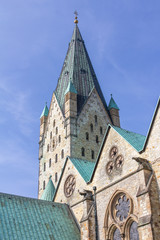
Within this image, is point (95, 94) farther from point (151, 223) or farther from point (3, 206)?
point (151, 223)

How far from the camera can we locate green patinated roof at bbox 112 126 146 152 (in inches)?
879

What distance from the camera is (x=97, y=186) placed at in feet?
81.8

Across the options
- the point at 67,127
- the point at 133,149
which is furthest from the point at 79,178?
the point at 67,127

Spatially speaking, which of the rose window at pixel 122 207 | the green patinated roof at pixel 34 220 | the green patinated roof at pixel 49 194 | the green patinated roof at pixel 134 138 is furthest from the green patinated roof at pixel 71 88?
the rose window at pixel 122 207

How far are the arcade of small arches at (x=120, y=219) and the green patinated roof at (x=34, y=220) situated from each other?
12.2ft

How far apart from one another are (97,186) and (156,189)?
21.1 ft

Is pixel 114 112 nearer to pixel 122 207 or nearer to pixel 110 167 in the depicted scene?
pixel 110 167

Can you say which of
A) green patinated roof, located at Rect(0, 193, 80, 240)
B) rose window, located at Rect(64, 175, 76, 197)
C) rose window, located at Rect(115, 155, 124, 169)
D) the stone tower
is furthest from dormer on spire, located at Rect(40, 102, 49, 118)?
rose window, located at Rect(115, 155, 124, 169)

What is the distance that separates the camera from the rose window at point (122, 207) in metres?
21.7

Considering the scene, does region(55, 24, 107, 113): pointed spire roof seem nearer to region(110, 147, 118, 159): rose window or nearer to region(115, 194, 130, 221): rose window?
region(110, 147, 118, 159): rose window

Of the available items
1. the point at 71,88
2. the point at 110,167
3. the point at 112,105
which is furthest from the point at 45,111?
the point at 110,167

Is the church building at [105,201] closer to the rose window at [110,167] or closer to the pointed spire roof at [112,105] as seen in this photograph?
the rose window at [110,167]

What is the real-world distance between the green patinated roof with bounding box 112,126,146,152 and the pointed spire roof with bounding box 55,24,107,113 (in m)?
21.3

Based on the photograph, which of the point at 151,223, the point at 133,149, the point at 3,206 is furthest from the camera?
the point at 3,206
